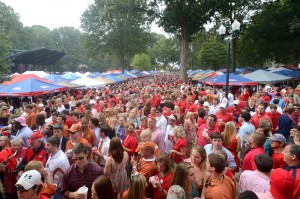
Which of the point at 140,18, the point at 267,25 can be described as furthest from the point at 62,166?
the point at 267,25

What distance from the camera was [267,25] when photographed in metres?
28.3

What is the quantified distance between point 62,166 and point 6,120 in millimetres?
5345

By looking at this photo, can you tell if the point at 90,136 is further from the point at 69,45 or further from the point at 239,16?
the point at 69,45

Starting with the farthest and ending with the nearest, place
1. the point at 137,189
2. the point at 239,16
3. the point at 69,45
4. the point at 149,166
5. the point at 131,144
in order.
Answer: the point at 69,45, the point at 239,16, the point at 131,144, the point at 149,166, the point at 137,189

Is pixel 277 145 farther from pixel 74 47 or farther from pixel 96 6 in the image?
pixel 74 47

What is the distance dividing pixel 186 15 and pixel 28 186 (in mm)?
24057

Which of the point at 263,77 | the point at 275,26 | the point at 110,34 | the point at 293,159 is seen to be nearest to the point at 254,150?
the point at 293,159

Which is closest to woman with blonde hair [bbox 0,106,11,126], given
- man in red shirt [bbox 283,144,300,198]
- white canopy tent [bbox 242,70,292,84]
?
man in red shirt [bbox 283,144,300,198]

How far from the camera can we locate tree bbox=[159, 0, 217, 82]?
78.1 ft

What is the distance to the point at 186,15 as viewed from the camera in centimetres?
2441

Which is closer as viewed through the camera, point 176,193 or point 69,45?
point 176,193

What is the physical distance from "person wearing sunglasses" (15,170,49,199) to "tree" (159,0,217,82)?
921 inches

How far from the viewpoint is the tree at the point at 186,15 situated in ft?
78.1

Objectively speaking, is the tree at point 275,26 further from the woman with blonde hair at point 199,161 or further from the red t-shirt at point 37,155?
the red t-shirt at point 37,155
